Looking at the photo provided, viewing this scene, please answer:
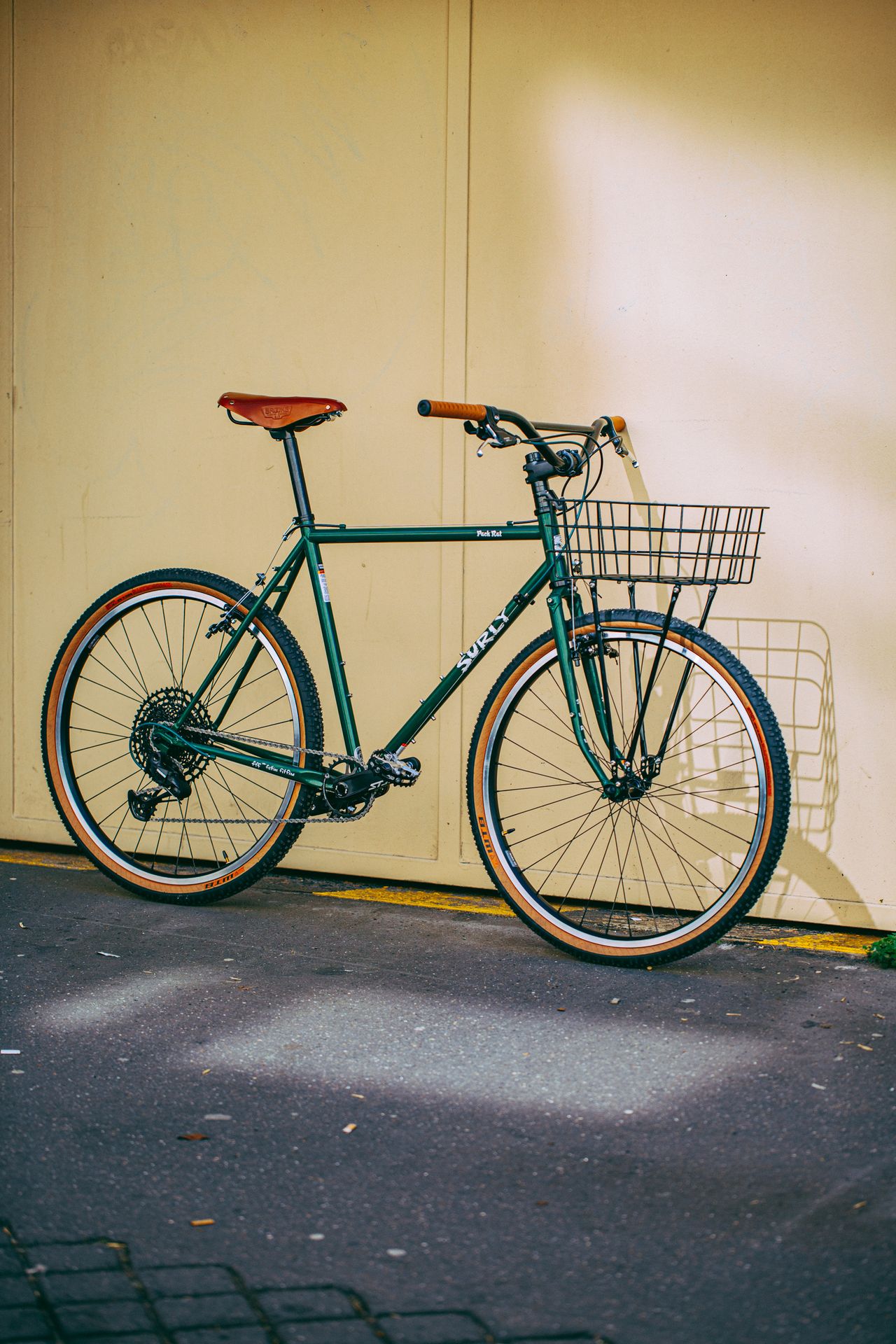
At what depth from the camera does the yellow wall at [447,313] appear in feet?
12.0

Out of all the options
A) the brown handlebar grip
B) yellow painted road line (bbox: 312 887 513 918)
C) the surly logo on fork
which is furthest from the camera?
yellow painted road line (bbox: 312 887 513 918)

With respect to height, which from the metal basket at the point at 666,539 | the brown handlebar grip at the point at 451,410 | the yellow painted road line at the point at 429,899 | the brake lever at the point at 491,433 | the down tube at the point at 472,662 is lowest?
the yellow painted road line at the point at 429,899

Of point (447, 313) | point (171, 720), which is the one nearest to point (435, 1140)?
point (171, 720)

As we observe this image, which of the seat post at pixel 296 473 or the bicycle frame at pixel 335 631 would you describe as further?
the seat post at pixel 296 473

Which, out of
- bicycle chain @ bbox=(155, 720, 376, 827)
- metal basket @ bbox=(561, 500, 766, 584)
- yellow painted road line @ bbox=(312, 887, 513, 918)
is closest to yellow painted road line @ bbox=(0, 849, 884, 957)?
yellow painted road line @ bbox=(312, 887, 513, 918)

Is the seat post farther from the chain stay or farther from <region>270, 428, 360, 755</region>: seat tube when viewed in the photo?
the chain stay

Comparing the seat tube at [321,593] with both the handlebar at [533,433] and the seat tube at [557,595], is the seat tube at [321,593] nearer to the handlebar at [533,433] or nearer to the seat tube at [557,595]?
the handlebar at [533,433]

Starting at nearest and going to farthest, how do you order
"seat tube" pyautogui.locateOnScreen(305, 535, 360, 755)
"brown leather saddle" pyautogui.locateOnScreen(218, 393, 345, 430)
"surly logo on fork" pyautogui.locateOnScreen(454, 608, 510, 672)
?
"surly logo on fork" pyautogui.locateOnScreen(454, 608, 510, 672) → "brown leather saddle" pyautogui.locateOnScreen(218, 393, 345, 430) → "seat tube" pyautogui.locateOnScreen(305, 535, 360, 755)

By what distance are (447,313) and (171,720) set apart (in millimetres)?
1520

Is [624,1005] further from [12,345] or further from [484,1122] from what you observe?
[12,345]

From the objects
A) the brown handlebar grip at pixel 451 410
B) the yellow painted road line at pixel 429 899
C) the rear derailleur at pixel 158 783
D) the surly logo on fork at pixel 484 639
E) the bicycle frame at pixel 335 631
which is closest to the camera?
the brown handlebar grip at pixel 451 410

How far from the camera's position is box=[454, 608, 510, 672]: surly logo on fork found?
3.57 meters

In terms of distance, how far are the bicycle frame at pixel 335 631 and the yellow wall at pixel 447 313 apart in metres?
0.41

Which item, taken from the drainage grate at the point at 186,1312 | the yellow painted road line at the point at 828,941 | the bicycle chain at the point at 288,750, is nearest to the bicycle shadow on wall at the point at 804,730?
the yellow painted road line at the point at 828,941
